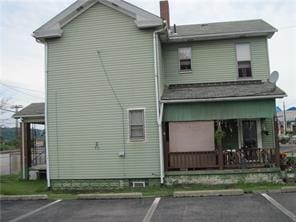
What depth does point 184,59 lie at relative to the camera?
19.5 meters

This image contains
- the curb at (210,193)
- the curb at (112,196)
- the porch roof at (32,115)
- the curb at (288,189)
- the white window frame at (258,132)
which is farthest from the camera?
the porch roof at (32,115)

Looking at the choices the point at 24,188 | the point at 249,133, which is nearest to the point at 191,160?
the point at 249,133

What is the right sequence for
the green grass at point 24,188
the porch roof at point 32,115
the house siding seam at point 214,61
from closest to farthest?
the green grass at point 24,188 < the house siding seam at point 214,61 < the porch roof at point 32,115

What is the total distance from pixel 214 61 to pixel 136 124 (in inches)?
207

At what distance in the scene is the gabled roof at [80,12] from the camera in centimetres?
1662

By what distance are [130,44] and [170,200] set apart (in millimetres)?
7230

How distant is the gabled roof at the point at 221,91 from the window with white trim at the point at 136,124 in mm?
1216

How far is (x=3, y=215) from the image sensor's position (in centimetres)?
1152

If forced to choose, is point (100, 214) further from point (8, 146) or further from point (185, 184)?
point (8, 146)

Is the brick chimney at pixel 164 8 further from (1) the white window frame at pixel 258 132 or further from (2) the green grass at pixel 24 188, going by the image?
(2) the green grass at pixel 24 188

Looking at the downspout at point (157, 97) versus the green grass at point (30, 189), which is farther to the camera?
the downspout at point (157, 97)

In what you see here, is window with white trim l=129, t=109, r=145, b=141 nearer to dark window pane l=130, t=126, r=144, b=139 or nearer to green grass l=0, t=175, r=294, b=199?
dark window pane l=130, t=126, r=144, b=139

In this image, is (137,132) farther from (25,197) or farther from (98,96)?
(25,197)

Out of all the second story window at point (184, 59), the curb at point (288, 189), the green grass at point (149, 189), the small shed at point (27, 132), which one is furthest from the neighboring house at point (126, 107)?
the small shed at point (27, 132)
